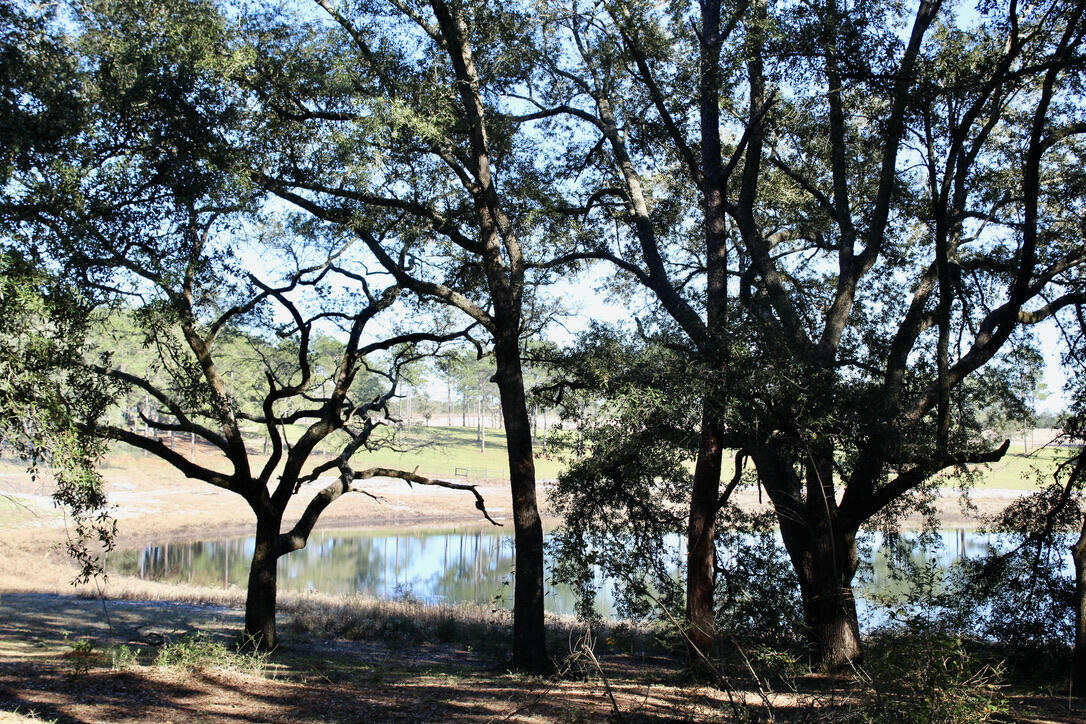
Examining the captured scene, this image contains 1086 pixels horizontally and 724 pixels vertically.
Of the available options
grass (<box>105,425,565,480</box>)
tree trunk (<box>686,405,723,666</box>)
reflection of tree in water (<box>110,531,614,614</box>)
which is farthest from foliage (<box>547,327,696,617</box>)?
grass (<box>105,425,565,480</box>)

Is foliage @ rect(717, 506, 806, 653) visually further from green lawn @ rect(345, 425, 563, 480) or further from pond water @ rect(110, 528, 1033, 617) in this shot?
green lawn @ rect(345, 425, 563, 480)

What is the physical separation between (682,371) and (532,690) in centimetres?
416

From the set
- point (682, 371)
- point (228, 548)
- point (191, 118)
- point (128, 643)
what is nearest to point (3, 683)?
point (128, 643)

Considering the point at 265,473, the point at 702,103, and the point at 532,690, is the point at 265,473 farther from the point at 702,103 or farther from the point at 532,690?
the point at 702,103

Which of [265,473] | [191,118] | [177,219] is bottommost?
[265,473]

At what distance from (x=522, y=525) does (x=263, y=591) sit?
4.04 m

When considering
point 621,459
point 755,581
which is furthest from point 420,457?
point 621,459

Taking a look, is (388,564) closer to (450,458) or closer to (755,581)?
(755,581)

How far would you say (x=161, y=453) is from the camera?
10367 millimetres

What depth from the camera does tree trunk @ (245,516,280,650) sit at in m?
11.3

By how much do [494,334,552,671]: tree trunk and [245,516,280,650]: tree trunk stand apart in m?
3.68

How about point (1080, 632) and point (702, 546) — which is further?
point (702, 546)

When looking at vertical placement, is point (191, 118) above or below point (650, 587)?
above

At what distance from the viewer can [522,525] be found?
36.7 feet
